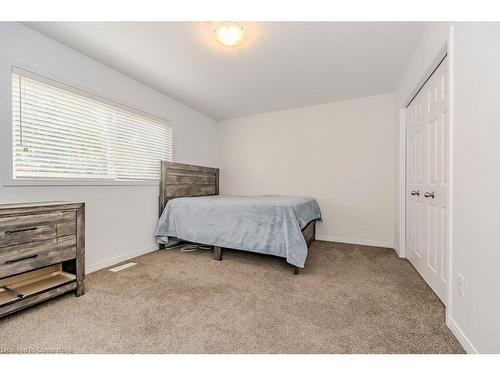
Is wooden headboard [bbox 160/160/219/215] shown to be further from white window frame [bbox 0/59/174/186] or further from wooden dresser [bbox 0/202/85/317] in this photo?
wooden dresser [bbox 0/202/85/317]

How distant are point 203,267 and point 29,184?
1.73 m

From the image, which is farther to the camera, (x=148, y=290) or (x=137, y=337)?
(x=148, y=290)

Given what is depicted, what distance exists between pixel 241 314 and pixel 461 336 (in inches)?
50.4

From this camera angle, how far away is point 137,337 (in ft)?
4.37

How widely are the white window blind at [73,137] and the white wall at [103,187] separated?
120mm

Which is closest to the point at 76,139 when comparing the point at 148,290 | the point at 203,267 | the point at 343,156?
the point at 148,290

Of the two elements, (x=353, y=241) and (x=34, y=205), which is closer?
(x=34, y=205)

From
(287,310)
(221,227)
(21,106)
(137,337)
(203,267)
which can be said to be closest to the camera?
(137,337)

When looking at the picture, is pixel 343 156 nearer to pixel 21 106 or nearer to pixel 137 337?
pixel 137 337

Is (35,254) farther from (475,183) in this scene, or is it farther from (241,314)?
(475,183)

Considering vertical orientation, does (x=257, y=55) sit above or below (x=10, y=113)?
above

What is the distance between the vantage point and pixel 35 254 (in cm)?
161

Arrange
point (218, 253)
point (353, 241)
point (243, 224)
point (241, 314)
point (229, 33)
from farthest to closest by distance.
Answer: point (353, 241) < point (218, 253) < point (243, 224) < point (229, 33) < point (241, 314)

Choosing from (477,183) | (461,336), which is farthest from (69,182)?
(461,336)
